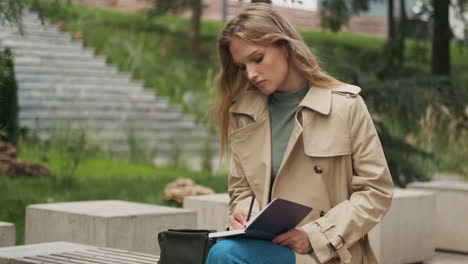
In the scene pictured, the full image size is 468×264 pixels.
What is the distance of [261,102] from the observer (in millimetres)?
3543

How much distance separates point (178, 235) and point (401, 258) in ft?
12.8

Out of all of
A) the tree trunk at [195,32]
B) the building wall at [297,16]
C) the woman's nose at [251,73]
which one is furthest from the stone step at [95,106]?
the woman's nose at [251,73]

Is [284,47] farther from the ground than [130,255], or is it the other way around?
[284,47]

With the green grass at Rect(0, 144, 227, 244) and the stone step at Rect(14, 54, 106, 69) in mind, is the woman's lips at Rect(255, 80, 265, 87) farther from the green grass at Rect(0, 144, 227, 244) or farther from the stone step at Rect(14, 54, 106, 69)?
the stone step at Rect(14, 54, 106, 69)

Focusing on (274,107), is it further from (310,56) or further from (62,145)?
(62,145)

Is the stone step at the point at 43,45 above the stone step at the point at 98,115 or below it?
above

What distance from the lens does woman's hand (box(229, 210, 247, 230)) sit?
3.34m

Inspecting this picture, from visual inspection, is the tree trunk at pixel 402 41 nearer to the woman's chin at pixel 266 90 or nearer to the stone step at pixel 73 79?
the stone step at pixel 73 79

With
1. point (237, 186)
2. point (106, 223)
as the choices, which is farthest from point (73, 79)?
point (237, 186)

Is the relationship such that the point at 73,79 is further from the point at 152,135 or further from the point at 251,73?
the point at 251,73

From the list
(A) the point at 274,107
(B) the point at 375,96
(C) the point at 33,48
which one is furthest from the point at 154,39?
(A) the point at 274,107

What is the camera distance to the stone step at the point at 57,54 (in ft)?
58.7

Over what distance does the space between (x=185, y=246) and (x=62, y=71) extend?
585 inches

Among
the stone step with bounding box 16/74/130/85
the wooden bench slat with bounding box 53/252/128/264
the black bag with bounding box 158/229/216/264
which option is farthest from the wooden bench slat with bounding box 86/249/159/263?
the stone step with bounding box 16/74/130/85
